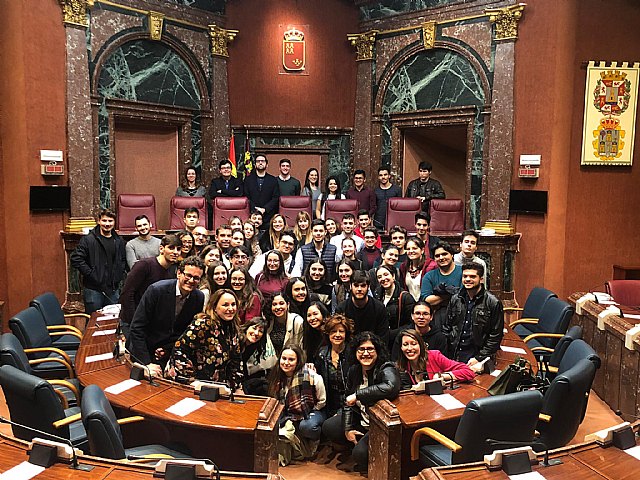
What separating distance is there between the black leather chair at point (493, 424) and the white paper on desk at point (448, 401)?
36 centimetres

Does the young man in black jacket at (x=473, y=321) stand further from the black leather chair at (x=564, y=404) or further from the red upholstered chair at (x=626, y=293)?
the red upholstered chair at (x=626, y=293)

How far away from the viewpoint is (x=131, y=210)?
25.1 ft

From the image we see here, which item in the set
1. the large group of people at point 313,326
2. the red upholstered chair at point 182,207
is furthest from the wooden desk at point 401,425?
the red upholstered chair at point 182,207

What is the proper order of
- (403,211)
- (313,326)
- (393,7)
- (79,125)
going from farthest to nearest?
(393,7) → (403,211) → (79,125) → (313,326)

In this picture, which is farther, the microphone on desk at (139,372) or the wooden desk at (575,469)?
the microphone on desk at (139,372)

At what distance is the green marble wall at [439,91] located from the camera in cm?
829

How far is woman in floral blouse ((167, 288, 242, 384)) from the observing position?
367cm

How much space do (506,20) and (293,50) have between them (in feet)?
11.1

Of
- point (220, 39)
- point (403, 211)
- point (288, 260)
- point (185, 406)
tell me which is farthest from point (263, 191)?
point (185, 406)

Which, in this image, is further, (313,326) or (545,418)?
(313,326)

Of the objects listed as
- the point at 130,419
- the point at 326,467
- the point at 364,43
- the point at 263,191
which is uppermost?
the point at 364,43

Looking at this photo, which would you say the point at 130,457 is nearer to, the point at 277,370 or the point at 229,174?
the point at 277,370

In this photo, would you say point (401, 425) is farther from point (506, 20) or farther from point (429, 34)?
point (429, 34)

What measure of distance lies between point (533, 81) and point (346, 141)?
3181 millimetres
